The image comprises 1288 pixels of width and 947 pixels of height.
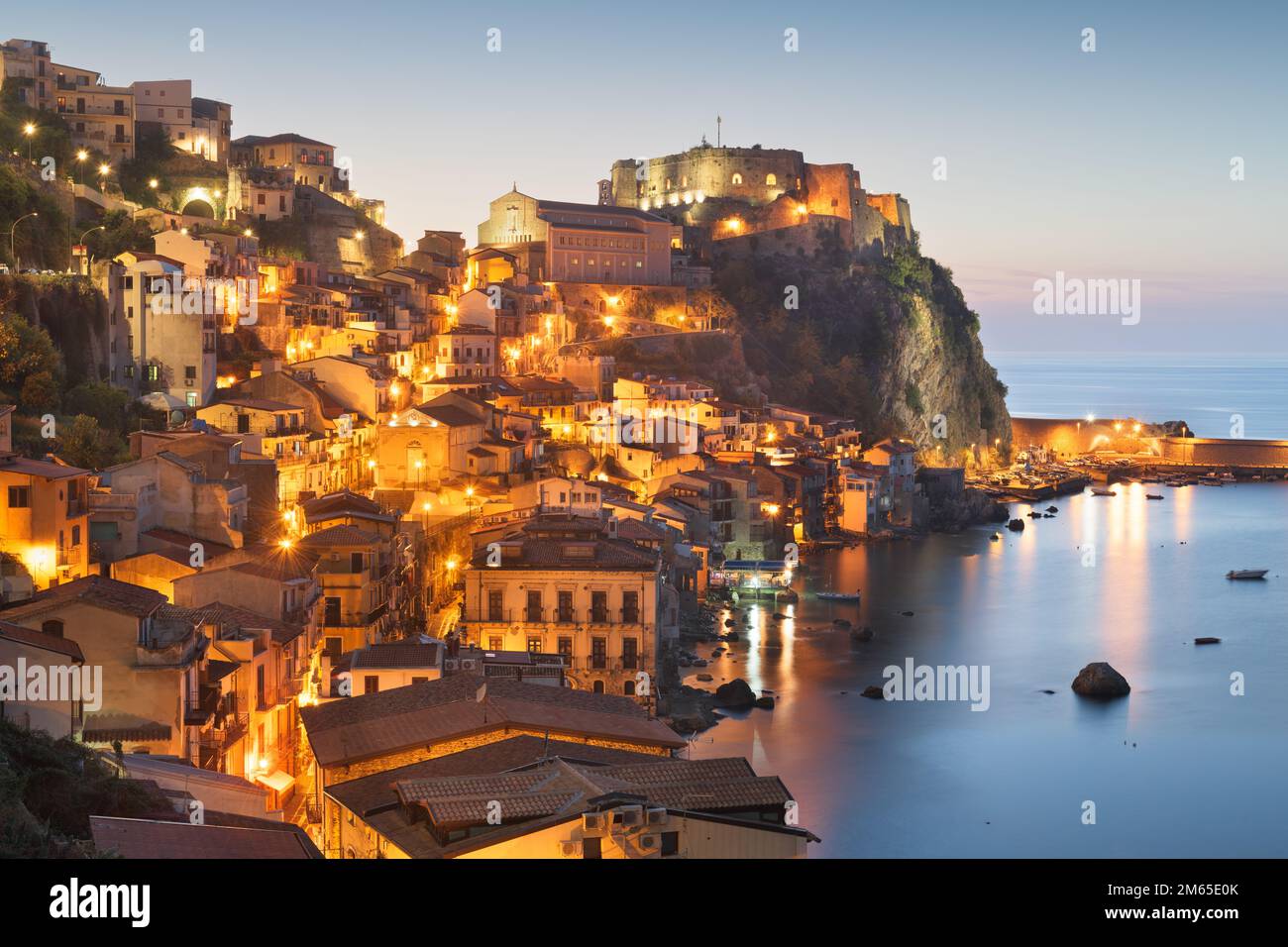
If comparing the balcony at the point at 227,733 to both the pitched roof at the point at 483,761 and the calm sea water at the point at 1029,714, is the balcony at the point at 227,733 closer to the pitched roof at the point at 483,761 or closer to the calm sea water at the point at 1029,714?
the pitched roof at the point at 483,761

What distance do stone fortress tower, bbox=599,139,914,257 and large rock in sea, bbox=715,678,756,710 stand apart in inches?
1249

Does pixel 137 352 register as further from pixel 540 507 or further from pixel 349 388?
pixel 540 507

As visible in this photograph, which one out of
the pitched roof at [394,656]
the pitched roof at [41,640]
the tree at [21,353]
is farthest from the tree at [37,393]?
the pitched roof at [41,640]

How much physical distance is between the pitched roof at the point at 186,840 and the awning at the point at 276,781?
4296 mm

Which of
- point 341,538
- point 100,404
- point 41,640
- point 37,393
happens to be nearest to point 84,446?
point 37,393

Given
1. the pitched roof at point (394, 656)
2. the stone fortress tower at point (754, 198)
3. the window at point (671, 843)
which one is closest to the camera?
the window at point (671, 843)

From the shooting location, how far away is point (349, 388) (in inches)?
1013

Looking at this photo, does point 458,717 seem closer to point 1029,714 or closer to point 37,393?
point 37,393

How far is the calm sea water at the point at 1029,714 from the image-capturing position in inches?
637

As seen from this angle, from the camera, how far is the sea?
53.3 feet

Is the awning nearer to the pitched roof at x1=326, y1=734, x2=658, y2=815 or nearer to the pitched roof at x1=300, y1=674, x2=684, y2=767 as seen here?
the pitched roof at x1=300, y1=674, x2=684, y2=767

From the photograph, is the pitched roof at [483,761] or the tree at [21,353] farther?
the tree at [21,353]

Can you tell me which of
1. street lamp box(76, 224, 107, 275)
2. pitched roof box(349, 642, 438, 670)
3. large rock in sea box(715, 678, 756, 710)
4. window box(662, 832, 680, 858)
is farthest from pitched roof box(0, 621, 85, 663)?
street lamp box(76, 224, 107, 275)
